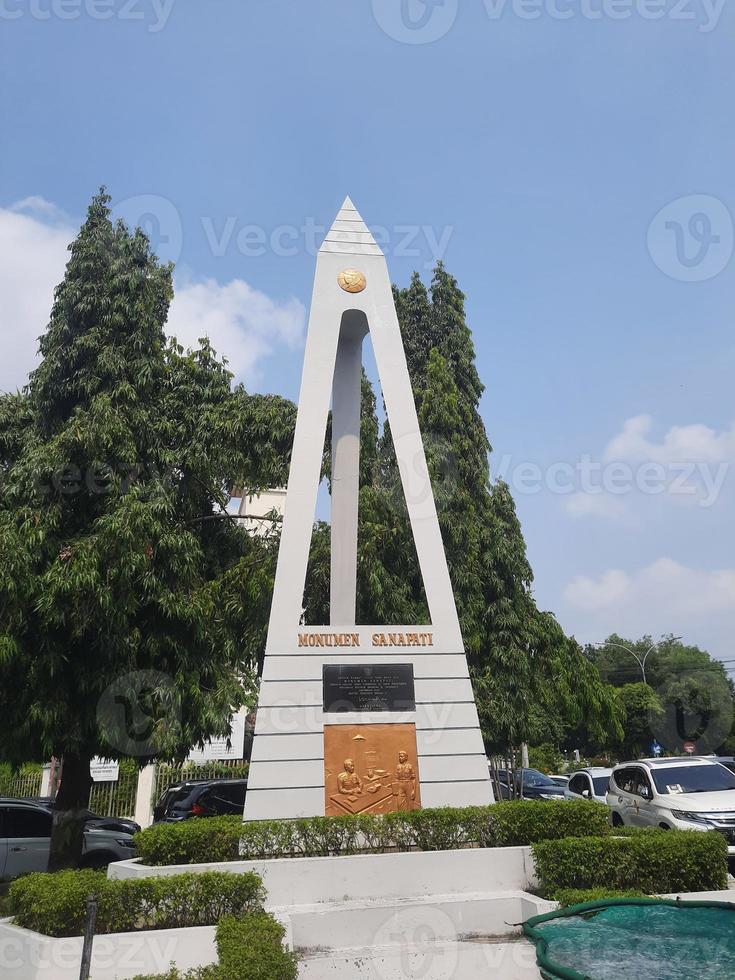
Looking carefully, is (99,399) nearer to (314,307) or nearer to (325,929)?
(314,307)

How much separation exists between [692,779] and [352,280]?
8572 mm

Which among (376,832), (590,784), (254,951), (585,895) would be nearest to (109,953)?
(254,951)

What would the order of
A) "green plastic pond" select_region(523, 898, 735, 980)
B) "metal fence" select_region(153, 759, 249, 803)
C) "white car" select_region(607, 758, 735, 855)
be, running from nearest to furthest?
"green plastic pond" select_region(523, 898, 735, 980) → "white car" select_region(607, 758, 735, 855) → "metal fence" select_region(153, 759, 249, 803)

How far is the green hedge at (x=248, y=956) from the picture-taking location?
17.1ft

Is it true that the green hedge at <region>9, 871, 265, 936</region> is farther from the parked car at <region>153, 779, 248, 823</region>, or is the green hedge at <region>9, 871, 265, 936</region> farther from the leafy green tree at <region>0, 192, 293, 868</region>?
the parked car at <region>153, 779, 248, 823</region>

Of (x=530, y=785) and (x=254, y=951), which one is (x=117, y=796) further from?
(x=254, y=951)

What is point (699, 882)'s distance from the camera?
755 cm

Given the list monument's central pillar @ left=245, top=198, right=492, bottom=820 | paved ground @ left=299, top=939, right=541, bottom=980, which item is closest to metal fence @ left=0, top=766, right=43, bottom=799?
monument's central pillar @ left=245, top=198, right=492, bottom=820

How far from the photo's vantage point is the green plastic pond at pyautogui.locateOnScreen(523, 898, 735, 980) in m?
4.00

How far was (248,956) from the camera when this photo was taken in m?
5.35

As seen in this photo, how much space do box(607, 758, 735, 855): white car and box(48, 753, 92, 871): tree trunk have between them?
7933mm

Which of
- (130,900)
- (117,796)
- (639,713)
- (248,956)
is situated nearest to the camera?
(248,956)

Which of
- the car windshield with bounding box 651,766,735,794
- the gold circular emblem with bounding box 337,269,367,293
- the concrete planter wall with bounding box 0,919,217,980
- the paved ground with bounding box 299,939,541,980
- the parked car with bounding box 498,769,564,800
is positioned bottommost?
the paved ground with bounding box 299,939,541,980

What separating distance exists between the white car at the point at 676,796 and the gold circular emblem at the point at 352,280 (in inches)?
322
